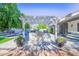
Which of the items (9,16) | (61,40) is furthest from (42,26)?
(9,16)

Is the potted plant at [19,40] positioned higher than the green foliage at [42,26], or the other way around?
the green foliage at [42,26]

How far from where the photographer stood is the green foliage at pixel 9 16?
1950 millimetres

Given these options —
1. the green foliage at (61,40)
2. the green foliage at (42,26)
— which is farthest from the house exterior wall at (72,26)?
the green foliage at (42,26)

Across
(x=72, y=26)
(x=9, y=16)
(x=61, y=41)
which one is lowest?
(x=61, y=41)

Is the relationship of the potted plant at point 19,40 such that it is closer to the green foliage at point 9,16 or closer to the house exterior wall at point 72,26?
the green foliage at point 9,16

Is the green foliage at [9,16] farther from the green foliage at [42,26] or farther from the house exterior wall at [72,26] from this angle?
the house exterior wall at [72,26]

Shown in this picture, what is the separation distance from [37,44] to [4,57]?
396 mm

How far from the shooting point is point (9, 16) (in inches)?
77.6

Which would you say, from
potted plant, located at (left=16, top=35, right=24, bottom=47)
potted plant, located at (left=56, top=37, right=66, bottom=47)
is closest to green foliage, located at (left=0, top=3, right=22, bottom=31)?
potted plant, located at (left=16, top=35, right=24, bottom=47)

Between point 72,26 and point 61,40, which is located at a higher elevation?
point 72,26

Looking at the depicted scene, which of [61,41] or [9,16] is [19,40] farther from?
[61,41]

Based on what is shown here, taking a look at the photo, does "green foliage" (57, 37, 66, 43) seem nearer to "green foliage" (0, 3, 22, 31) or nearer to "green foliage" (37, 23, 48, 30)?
"green foliage" (37, 23, 48, 30)

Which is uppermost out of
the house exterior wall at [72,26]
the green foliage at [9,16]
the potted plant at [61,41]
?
the green foliage at [9,16]

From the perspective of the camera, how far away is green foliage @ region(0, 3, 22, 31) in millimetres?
1950
